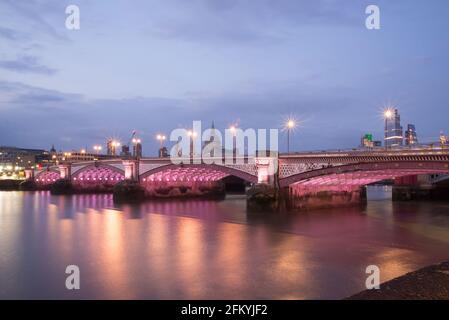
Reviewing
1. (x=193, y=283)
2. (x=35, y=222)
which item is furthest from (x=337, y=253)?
(x=35, y=222)

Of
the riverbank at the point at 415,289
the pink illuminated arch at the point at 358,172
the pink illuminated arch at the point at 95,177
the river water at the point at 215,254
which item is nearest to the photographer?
the riverbank at the point at 415,289

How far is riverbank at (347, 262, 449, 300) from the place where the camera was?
8422 mm

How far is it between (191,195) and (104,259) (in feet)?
140

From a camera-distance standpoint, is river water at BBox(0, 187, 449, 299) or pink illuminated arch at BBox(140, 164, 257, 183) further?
pink illuminated arch at BBox(140, 164, 257, 183)

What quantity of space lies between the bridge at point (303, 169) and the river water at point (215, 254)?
13.0 ft

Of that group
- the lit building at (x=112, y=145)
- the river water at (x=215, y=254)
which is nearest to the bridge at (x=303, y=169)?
the river water at (x=215, y=254)

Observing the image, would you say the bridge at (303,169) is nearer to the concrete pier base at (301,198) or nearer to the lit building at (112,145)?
the concrete pier base at (301,198)

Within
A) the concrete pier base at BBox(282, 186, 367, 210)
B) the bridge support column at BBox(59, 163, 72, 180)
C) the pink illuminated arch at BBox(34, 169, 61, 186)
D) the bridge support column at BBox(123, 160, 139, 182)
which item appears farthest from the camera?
the pink illuminated arch at BBox(34, 169, 61, 186)

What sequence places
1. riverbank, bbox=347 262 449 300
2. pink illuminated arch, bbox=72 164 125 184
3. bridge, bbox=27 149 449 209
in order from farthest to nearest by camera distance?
pink illuminated arch, bbox=72 164 125 184 → bridge, bbox=27 149 449 209 → riverbank, bbox=347 262 449 300

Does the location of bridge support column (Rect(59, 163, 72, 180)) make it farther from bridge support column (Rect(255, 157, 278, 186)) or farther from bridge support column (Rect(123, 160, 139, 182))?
bridge support column (Rect(255, 157, 278, 186))

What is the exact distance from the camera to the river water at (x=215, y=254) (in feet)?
46.5

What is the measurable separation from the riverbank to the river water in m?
3.67

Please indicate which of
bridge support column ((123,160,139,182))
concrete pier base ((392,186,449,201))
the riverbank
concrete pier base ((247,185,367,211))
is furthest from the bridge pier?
the riverbank

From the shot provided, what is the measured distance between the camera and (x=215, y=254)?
20234 millimetres
